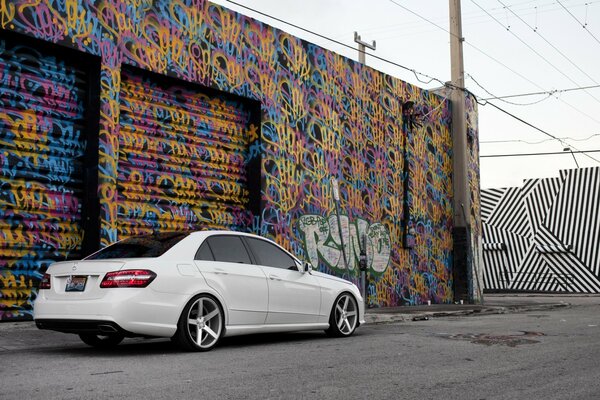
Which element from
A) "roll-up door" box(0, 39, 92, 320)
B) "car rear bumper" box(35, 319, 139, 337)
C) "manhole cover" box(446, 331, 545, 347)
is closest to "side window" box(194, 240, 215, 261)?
"car rear bumper" box(35, 319, 139, 337)

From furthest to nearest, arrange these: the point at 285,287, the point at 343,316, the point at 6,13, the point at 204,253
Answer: the point at 6,13
the point at 343,316
the point at 285,287
the point at 204,253

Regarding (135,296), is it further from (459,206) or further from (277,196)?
(459,206)

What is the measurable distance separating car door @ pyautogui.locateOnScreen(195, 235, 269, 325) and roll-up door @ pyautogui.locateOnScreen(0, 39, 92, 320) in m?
4.21

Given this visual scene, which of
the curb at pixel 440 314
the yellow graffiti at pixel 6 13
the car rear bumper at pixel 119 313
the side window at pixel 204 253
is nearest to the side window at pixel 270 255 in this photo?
the side window at pixel 204 253

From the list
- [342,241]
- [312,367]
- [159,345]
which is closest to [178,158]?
[342,241]

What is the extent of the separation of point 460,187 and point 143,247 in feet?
50.2

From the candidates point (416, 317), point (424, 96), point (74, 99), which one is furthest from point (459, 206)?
point (74, 99)

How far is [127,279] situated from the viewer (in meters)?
7.86

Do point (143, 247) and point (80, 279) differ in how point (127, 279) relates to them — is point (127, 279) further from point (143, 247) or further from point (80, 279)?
point (143, 247)

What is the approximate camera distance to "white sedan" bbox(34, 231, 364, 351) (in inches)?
309

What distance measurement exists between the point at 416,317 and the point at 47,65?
8983 millimetres

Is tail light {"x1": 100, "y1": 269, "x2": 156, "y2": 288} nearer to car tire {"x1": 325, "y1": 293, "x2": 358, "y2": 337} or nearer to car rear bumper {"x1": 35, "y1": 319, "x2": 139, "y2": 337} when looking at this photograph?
car rear bumper {"x1": 35, "y1": 319, "x2": 139, "y2": 337}

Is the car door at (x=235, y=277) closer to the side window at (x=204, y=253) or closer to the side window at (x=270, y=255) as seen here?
the side window at (x=204, y=253)

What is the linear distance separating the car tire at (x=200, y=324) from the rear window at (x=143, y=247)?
2.42 feet
